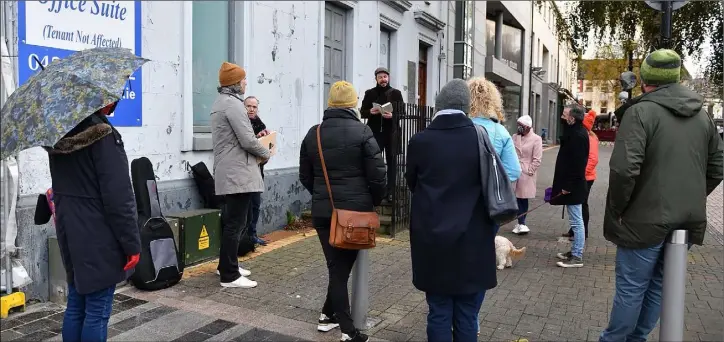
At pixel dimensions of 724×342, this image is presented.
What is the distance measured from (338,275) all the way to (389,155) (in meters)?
4.66

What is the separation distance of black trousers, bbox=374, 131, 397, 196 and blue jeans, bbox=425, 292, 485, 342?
15.6 feet

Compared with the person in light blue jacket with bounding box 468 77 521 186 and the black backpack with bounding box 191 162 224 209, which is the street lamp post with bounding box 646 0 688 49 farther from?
the black backpack with bounding box 191 162 224 209

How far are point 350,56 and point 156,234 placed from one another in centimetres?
607

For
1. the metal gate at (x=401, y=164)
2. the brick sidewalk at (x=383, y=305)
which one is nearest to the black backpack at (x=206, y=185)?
the brick sidewalk at (x=383, y=305)

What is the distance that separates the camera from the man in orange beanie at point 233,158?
541 cm

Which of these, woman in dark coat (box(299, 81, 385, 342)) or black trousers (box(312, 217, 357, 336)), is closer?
woman in dark coat (box(299, 81, 385, 342))

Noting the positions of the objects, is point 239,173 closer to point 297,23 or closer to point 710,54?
point 297,23

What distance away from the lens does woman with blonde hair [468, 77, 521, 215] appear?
4.41 metres

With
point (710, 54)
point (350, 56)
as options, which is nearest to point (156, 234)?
point (350, 56)

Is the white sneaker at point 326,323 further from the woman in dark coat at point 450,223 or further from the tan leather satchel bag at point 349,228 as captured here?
the woman in dark coat at point 450,223

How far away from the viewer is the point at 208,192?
672 cm

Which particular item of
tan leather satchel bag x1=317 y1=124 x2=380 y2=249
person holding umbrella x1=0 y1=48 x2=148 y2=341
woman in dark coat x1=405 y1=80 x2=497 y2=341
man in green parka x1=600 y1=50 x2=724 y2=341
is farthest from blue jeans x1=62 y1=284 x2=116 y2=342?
man in green parka x1=600 y1=50 x2=724 y2=341

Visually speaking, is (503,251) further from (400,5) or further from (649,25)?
(649,25)

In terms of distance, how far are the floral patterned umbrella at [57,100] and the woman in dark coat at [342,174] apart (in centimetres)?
137
